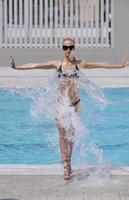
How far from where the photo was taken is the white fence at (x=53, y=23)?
812 inches

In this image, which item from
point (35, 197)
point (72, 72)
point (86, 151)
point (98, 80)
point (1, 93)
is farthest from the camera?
point (98, 80)

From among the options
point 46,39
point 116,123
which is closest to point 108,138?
point 116,123

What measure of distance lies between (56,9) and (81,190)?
608 inches

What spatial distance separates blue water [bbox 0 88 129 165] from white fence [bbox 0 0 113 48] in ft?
21.9

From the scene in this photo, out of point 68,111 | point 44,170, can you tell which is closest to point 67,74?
point 68,111

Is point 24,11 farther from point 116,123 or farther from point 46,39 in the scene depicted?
point 116,123

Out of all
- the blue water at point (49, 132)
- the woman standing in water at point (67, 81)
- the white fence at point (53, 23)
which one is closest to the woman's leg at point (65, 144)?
the woman standing in water at point (67, 81)

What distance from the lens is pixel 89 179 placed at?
6227 mm

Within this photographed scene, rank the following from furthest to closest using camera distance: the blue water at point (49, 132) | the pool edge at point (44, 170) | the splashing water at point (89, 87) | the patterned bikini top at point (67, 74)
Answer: the blue water at point (49, 132) → the splashing water at point (89, 87) → the pool edge at point (44, 170) → the patterned bikini top at point (67, 74)

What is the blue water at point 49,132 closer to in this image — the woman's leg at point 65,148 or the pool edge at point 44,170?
the pool edge at point 44,170

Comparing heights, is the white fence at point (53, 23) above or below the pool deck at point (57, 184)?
above

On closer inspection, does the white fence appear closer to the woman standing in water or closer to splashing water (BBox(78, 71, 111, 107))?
splashing water (BBox(78, 71, 111, 107))

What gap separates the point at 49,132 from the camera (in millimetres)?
10562

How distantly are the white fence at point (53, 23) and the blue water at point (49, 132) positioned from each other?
6672mm
